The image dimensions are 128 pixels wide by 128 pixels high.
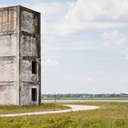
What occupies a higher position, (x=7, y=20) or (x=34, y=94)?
(x=7, y=20)

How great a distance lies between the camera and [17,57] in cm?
3512

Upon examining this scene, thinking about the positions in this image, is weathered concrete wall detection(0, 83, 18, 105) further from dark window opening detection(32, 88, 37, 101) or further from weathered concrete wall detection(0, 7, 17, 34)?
weathered concrete wall detection(0, 7, 17, 34)

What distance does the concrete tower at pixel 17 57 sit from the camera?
35062 mm

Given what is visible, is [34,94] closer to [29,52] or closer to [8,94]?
[8,94]

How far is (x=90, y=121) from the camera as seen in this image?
19516 millimetres

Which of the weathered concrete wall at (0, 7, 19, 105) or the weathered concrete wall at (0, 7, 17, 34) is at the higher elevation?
the weathered concrete wall at (0, 7, 17, 34)

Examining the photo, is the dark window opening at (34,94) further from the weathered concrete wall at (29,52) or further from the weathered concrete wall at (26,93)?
the weathered concrete wall at (26,93)

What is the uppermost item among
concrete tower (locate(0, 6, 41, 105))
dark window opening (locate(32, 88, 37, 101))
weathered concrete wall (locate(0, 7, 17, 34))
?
weathered concrete wall (locate(0, 7, 17, 34))

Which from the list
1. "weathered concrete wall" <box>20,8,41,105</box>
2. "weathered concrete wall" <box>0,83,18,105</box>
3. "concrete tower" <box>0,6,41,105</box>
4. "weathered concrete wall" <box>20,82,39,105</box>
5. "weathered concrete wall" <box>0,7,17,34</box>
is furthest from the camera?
"weathered concrete wall" <box>0,7,17,34</box>

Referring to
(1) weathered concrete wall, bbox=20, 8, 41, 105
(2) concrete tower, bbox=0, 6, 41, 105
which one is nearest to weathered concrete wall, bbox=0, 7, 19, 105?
(2) concrete tower, bbox=0, 6, 41, 105

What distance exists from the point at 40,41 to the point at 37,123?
21104 mm

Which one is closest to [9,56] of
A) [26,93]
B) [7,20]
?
[7,20]

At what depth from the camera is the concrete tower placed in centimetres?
3506

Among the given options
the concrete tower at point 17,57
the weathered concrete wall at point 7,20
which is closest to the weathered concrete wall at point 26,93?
the concrete tower at point 17,57
